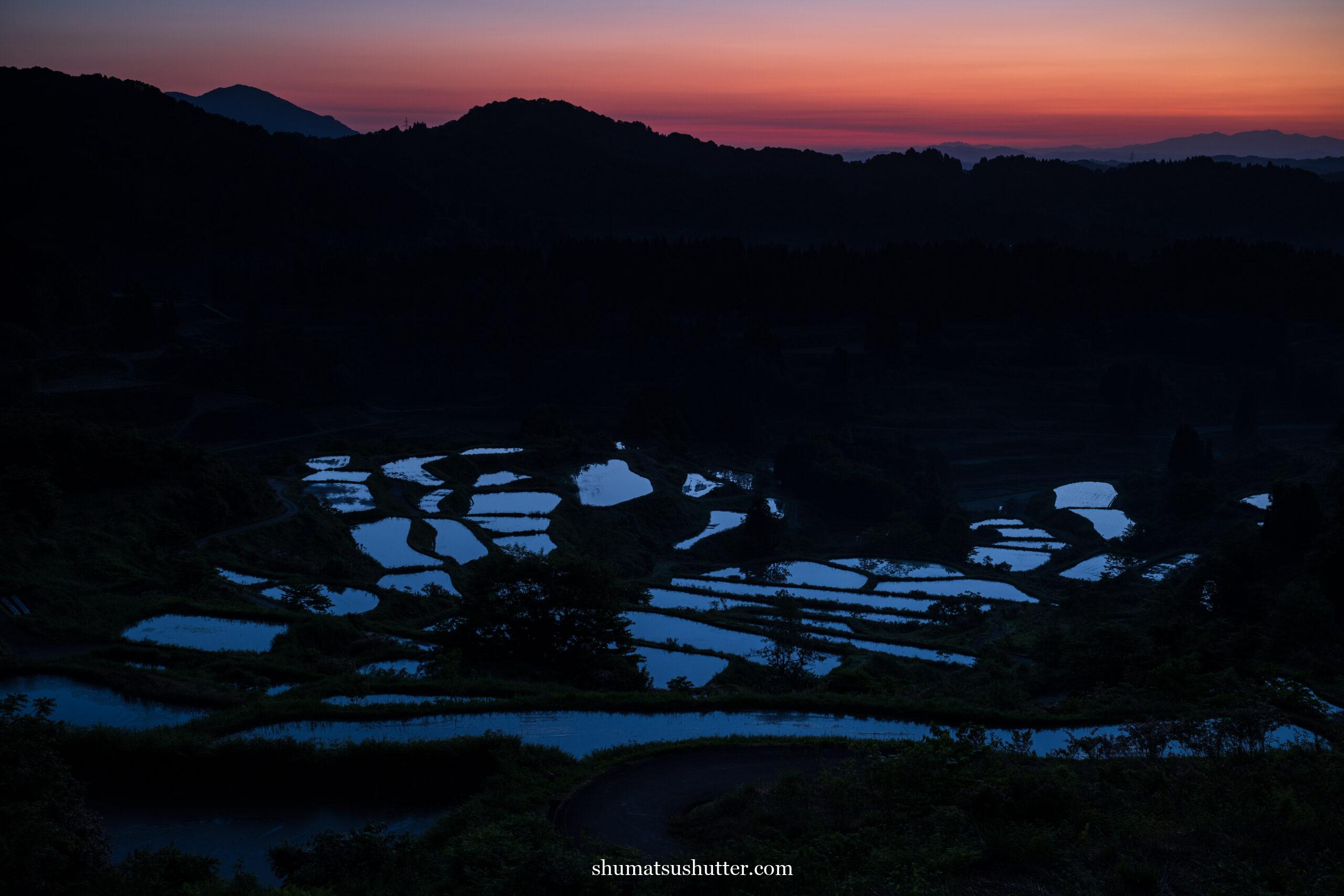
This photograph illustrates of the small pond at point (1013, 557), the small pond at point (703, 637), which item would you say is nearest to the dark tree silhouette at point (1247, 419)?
the small pond at point (1013, 557)

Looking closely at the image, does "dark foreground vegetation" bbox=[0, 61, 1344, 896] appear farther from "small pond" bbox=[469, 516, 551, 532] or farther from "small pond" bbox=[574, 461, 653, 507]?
"small pond" bbox=[469, 516, 551, 532]

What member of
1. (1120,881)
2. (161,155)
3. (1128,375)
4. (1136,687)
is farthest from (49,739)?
(161,155)

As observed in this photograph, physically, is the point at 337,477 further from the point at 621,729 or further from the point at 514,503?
the point at 621,729

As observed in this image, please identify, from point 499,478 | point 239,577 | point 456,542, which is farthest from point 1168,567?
point 239,577

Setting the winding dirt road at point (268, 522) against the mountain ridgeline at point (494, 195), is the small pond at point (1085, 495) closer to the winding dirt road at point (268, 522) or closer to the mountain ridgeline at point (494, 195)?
the winding dirt road at point (268, 522)

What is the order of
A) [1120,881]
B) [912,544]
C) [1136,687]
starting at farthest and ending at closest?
[912,544] < [1136,687] < [1120,881]

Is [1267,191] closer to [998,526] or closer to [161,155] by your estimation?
[998,526]
